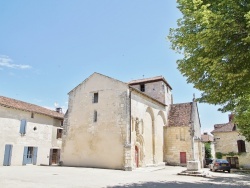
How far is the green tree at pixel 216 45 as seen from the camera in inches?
293

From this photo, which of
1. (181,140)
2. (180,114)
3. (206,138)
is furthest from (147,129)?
(206,138)

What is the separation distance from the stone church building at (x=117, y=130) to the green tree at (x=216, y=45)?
29.0 ft

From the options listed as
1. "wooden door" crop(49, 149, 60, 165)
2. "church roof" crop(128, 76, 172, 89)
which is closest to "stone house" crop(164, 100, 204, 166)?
"church roof" crop(128, 76, 172, 89)

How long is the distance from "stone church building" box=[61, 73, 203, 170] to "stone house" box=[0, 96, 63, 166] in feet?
13.0

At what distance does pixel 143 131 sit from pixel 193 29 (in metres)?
15.2

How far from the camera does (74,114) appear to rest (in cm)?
2384

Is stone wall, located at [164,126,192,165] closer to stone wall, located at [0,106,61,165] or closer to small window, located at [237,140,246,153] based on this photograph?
small window, located at [237,140,246,153]

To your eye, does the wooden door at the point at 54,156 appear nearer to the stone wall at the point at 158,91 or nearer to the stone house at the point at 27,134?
the stone house at the point at 27,134

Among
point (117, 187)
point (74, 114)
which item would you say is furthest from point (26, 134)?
point (117, 187)

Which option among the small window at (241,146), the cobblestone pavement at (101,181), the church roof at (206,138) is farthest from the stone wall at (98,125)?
the church roof at (206,138)

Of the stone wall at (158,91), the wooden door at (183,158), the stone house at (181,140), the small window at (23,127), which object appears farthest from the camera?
the stone wall at (158,91)

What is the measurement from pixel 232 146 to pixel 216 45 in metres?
28.0

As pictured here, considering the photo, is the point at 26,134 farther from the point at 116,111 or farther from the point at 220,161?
the point at 220,161

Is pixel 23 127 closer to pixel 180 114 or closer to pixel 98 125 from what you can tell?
pixel 98 125
